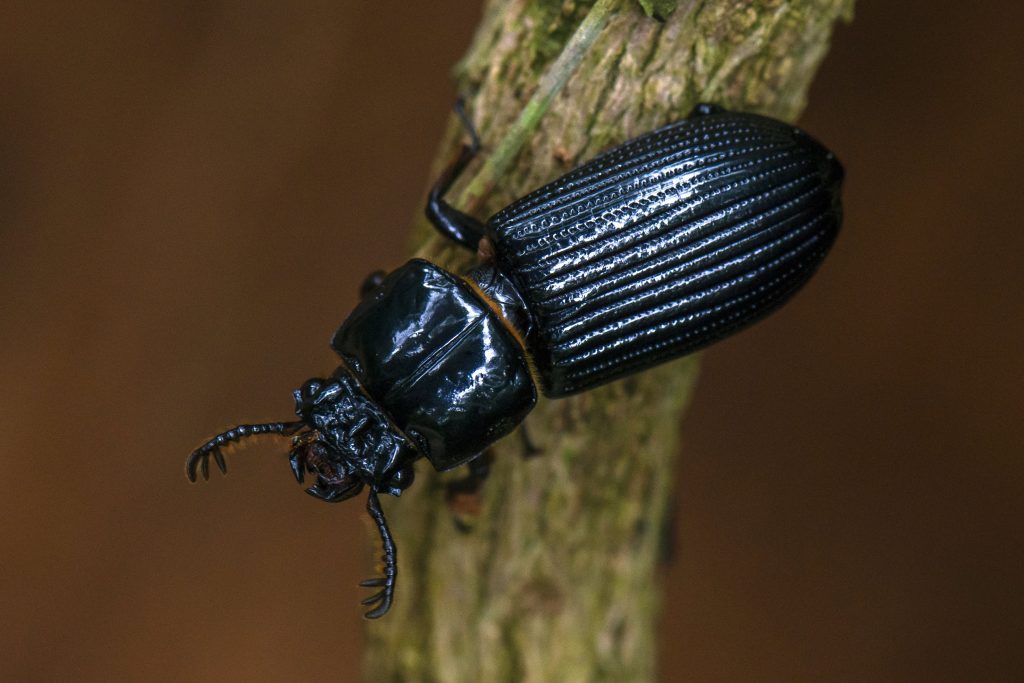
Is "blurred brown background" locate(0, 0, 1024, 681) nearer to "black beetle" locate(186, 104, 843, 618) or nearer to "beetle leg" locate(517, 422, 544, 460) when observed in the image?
"beetle leg" locate(517, 422, 544, 460)

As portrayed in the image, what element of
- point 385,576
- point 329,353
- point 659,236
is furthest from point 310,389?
point 329,353

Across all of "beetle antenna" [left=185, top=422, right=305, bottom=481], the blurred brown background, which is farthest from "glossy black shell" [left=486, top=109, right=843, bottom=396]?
the blurred brown background

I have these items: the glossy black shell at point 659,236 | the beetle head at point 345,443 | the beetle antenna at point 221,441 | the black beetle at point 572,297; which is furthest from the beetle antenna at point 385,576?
the glossy black shell at point 659,236

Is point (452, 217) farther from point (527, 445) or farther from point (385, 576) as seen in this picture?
point (385, 576)

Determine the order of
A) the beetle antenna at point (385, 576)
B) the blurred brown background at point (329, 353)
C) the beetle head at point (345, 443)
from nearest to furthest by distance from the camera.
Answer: the beetle antenna at point (385, 576)
the beetle head at point (345, 443)
the blurred brown background at point (329, 353)

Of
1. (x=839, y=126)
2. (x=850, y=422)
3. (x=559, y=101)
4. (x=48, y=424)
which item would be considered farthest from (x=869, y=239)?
(x=48, y=424)

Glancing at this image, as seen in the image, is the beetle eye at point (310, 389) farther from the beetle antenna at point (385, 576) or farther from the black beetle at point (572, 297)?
the beetle antenna at point (385, 576)
